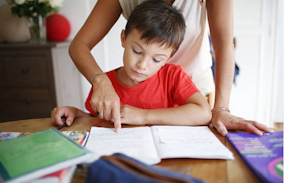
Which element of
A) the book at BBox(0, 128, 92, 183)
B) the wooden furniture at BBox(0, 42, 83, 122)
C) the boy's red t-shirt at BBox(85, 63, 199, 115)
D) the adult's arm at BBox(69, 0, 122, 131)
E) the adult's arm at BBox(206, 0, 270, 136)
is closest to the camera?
the book at BBox(0, 128, 92, 183)

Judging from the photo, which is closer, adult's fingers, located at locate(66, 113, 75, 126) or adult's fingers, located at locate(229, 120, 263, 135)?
adult's fingers, located at locate(229, 120, 263, 135)

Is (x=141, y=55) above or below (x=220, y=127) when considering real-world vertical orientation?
above

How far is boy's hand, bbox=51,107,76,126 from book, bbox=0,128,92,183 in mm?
275

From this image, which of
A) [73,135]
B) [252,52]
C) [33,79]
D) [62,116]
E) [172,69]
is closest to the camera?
[73,135]

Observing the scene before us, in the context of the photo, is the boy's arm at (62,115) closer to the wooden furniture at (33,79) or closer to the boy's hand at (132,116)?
the boy's hand at (132,116)

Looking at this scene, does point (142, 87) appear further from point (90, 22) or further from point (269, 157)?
point (269, 157)

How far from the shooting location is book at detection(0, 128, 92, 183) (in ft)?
1.71

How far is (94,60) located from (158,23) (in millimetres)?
331

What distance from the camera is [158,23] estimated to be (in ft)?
3.40

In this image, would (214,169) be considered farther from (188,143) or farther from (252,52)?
(252,52)

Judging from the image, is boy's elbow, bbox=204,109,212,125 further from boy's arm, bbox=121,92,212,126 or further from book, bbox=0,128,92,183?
book, bbox=0,128,92,183

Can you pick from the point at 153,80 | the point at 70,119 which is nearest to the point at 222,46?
the point at 153,80

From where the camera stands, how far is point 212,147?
0.74 metres

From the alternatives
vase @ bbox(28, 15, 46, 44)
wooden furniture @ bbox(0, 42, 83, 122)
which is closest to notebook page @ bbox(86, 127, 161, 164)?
wooden furniture @ bbox(0, 42, 83, 122)
